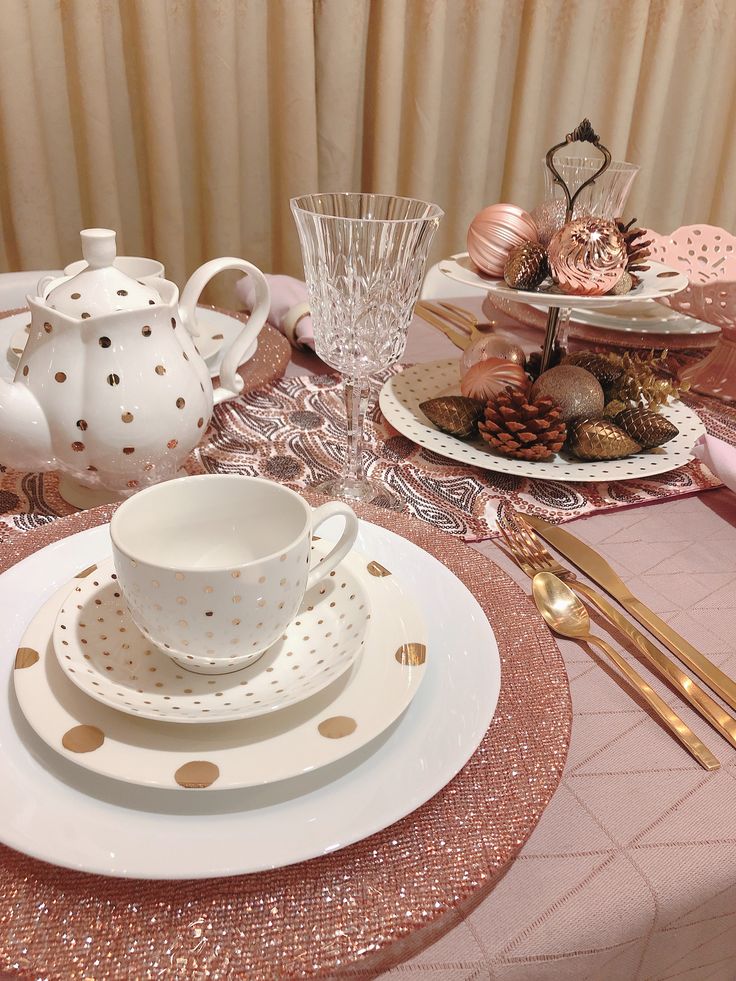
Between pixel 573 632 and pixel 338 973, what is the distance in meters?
0.25

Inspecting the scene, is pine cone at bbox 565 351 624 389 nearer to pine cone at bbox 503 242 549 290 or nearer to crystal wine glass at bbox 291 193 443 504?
pine cone at bbox 503 242 549 290

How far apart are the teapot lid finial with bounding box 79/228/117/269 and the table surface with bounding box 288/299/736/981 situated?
402mm

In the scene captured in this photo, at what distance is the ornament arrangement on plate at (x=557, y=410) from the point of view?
66cm

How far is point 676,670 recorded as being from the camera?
1.44 feet

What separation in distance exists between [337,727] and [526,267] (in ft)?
1.58

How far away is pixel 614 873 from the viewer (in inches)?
13.1

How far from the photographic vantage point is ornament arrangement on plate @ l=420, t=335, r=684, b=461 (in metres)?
0.66

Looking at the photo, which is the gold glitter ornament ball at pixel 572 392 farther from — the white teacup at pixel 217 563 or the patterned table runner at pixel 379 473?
the white teacup at pixel 217 563

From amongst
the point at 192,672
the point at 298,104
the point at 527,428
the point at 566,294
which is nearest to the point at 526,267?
the point at 566,294

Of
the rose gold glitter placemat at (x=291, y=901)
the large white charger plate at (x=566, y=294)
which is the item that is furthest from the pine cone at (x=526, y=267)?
the rose gold glitter placemat at (x=291, y=901)

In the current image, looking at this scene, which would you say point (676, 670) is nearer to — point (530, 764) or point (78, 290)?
point (530, 764)

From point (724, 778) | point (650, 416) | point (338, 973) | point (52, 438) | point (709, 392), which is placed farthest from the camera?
point (709, 392)

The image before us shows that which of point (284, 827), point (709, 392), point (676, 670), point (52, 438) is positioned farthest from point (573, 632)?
point (709, 392)

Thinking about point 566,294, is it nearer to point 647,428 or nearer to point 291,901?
point 647,428
